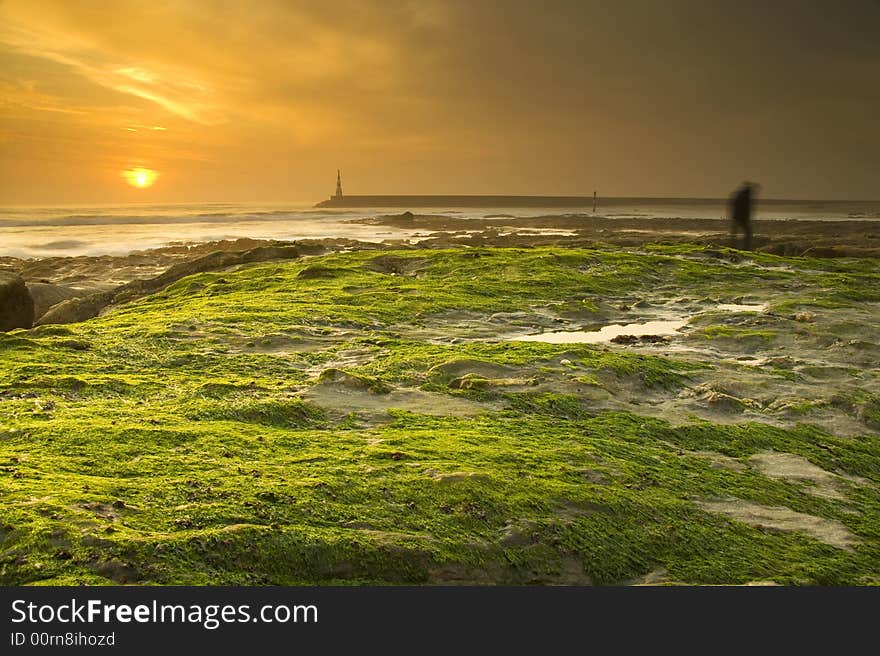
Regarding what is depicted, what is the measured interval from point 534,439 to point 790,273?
12.5m

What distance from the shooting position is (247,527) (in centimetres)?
391

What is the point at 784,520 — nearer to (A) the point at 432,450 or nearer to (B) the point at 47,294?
(A) the point at 432,450

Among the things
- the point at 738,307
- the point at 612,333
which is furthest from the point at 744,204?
the point at 612,333

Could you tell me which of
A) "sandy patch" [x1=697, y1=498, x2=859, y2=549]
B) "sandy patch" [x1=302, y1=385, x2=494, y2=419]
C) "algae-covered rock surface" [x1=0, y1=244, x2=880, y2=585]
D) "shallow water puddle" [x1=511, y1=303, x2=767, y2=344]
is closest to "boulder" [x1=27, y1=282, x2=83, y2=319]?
"algae-covered rock surface" [x1=0, y1=244, x2=880, y2=585]

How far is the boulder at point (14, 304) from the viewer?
12789 millimetres

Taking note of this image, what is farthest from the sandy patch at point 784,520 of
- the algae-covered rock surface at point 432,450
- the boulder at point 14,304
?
the boulder at point 14,304

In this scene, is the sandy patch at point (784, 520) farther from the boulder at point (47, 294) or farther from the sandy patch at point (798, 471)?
the boulder at point (47, 294)

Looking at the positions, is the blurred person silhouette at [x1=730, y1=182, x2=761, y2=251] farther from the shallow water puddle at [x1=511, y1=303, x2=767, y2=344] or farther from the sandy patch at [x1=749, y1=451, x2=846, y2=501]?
the sandy patch at [x1=749, y1=451, x2=846, y2=501]

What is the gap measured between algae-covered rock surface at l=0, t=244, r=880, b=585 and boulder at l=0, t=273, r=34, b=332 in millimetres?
3290

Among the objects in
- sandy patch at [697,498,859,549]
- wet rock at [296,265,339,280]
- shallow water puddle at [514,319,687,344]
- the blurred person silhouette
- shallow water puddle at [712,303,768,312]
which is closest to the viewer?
sandy patch at [697,498,859,549]

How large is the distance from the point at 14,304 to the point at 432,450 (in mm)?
11037

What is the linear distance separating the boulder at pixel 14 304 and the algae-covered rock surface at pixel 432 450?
329 cm

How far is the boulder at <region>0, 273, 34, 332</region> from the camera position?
504 inches

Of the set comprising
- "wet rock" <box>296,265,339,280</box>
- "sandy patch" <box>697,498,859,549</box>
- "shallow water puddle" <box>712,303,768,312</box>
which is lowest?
"sandy patch" <box>697,498,859,549</box>
